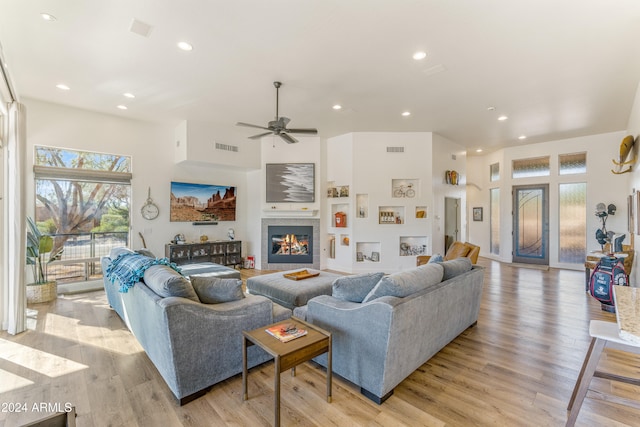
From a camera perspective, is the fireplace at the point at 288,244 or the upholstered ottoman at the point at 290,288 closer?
the upholstered ottoman at the point at 290,288

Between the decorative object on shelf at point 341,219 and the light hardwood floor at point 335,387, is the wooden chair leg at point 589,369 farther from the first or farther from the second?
the decorative object on shelf at point 341,219

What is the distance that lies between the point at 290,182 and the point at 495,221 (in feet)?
21.8

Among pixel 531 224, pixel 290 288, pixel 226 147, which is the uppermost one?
pixel 226 147

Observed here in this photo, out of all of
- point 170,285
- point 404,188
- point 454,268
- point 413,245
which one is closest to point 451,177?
point 404,188

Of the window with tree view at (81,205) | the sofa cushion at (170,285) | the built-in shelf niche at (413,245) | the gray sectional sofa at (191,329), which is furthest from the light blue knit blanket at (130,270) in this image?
the built-in shelf niche at (413,245)

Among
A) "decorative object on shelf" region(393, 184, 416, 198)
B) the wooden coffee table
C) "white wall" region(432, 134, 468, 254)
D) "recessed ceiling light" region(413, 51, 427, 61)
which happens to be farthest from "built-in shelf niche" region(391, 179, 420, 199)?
the wooden coffee table

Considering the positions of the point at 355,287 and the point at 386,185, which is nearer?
the point at 355,287

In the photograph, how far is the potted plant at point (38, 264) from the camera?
14.8 feet

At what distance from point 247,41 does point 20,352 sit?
400 centimetres

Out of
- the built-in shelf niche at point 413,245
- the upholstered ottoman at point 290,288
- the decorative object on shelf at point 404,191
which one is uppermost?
the decorative object on shelf at point 404,191

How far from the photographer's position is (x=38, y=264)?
480 cm

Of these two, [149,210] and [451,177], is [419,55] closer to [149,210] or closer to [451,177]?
[451,177]

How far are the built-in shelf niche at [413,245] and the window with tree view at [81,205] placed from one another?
6049 mm

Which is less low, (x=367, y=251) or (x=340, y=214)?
(x=340, y=214)
